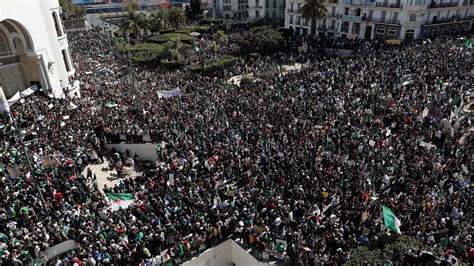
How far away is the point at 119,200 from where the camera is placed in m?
15.6

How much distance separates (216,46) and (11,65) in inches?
919

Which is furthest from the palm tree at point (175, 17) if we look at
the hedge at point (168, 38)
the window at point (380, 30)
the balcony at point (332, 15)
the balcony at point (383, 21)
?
the window at point (380, 30)

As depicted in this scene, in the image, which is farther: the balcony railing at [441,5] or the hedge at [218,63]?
the balcony railing at [441,5]

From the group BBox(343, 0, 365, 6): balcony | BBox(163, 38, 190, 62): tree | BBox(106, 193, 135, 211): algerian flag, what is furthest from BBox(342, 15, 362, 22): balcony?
BBox(106, 193, 135, 211): algerian flag

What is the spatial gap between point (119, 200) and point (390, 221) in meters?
11.1

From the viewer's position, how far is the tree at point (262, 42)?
148ft

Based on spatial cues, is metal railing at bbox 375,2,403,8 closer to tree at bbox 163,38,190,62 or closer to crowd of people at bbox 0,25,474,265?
crowd of people at bbox 0,25,474,265

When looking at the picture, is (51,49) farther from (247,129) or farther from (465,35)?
(465,35)

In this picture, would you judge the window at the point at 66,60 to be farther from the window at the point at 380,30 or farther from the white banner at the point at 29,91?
the window at the point at 380,30

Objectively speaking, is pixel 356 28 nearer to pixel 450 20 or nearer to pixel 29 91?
pixel 450 20

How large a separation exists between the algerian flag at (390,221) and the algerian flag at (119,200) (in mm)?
10446

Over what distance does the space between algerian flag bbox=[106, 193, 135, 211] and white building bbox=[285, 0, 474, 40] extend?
4404cm

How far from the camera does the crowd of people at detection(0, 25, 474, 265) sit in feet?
43.1

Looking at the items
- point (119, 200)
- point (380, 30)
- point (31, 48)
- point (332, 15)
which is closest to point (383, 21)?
point (380, 30)
